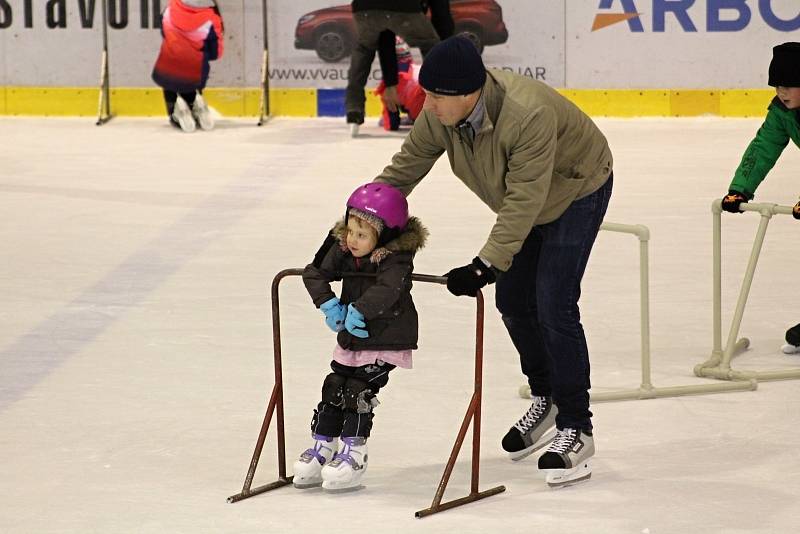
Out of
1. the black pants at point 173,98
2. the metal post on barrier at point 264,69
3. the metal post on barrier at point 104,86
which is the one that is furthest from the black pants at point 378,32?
the metal post on barrier at point 104,86

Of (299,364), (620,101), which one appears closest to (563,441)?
(299,364)

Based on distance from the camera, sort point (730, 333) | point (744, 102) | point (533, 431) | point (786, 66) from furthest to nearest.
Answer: point (744, 102), point (730, 333), point (786, 66), point (533, 431)

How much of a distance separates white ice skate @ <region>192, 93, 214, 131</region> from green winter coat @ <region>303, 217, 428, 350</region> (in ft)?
30.8

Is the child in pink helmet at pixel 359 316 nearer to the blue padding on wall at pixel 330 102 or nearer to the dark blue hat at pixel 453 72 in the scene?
the dark blue hat at pixel 453 72

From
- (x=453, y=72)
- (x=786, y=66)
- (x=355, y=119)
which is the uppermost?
(x=453, y=72)

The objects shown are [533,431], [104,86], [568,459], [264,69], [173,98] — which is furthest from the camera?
[104,86]

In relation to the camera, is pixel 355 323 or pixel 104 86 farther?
pixel 104 86

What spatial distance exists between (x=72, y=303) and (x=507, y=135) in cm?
342

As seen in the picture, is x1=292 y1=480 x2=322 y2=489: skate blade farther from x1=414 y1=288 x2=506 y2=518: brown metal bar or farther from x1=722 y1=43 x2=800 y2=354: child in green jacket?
x1=722 y1=43 x2=800 y2=354: child in green jacket

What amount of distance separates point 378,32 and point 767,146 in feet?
22.7

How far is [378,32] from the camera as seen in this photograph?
12352mm

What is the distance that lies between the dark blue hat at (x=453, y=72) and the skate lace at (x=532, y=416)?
3.93 feet

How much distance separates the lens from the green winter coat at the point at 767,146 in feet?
18.7

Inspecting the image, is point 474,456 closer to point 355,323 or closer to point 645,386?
point 355,323
